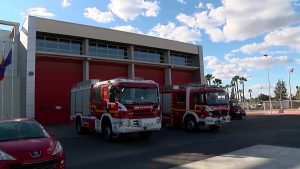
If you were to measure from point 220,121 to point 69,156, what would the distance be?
1060cm

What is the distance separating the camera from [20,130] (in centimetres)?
964

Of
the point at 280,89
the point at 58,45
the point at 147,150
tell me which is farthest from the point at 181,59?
the point at 280,89

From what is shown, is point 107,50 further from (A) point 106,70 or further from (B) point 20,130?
(B) point 20,130

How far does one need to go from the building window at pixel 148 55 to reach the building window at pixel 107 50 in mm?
1622

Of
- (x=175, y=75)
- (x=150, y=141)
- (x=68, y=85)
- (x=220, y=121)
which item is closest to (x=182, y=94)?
(x=220, y=121)

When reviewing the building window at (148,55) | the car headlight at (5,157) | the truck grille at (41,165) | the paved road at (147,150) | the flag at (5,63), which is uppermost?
the building window at (148,55)

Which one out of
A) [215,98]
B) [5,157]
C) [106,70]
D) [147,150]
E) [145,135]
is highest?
[106,70]

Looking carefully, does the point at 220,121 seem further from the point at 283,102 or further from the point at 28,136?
the point at 283,102

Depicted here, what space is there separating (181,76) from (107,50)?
1080 cm

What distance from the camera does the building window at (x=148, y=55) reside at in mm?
40188

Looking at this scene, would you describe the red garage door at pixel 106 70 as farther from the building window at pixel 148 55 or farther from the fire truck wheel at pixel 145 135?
the fire truck wheel at pixel 145 135

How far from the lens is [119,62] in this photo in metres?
37.2

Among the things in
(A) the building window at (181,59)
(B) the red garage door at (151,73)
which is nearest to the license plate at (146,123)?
(B) the red garage door at (151,73)

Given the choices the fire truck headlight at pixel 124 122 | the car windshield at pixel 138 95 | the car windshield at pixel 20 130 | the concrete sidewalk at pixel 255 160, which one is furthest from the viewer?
the car windshield at pixel 138 95
